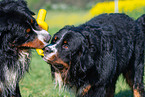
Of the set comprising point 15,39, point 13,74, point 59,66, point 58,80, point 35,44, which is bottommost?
point 58,80

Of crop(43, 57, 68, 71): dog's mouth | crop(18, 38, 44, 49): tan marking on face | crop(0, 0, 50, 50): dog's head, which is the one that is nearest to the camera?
crop(43, 57, 68, 71): dog's mouth

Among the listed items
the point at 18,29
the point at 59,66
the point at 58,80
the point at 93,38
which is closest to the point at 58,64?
the point at 59,66

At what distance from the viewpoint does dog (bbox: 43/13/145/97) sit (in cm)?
307

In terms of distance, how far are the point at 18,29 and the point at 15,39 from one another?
154 mm

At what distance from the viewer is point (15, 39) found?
3148mm

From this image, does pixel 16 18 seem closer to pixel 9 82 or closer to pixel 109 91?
pixel 9 82

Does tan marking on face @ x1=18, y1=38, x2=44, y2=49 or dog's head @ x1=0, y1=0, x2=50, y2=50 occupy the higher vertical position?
dog's head @ x1=0, y1=0, x2=50, y2=50

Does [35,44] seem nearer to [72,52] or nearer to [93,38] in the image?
[72,52]

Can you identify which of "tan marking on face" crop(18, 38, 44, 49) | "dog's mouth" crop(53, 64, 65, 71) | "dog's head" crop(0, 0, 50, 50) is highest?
"dog's head" crop(0, 0, 50, 50)

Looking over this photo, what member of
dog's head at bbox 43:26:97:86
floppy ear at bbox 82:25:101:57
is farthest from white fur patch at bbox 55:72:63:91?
floppy ear at bbox 82:25:101:57

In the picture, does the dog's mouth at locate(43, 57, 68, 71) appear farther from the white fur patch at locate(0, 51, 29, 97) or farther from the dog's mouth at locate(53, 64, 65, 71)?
the white fur patch at locate(0, 51, 29, 97)

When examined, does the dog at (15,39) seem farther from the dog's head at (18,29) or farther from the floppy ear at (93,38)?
the floppy ear at (93,38)

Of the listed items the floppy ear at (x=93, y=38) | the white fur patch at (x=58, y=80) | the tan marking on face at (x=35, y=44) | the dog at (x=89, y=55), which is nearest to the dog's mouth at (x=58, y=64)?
the dog at (x=89, y=55)

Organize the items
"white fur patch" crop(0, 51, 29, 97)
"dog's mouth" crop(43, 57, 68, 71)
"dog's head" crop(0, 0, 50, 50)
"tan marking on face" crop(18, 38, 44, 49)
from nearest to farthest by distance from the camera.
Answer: "dog's mouth" crop(43, 57, 68, 71) → "dog's head" crop(0, 0, 50, 50) → "tan marking on face" crop(18, 38, 44, 49) → "white fur patch" crop(0, 51, 29, 97)
